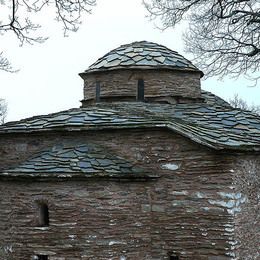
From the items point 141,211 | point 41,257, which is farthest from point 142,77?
point 41,257

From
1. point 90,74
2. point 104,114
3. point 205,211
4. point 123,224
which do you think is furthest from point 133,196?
point 90,74

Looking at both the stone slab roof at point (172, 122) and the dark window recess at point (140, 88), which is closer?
the stone slab roof at point (172, 122)

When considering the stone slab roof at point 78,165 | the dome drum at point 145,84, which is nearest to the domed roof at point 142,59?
the dome drum at point 145,84

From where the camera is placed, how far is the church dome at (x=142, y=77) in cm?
1209

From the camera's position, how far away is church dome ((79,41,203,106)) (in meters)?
12.1

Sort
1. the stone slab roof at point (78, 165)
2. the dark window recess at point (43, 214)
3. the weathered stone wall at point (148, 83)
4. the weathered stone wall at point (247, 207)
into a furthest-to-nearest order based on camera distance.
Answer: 1. the weathered stone wall at point (148, 83)
2. the dark window recess at point (43, 214)
3. the weathered stone wall at point (247, 207)
4. the stone slab roof at point (78, 165)

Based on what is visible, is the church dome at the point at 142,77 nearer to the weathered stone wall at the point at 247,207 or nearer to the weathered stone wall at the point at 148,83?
the weathered stone wall at the point at 148,83

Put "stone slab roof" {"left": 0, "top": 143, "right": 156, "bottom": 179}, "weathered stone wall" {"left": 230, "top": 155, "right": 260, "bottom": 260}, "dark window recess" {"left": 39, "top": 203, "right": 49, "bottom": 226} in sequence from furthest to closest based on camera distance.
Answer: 1. "dark window recess" {"left": 39, "top": 203, "right": 49, "bottom": 226}
2. "weathered stone wall" {"left": 230, "top": 155, "right": 260, "bottom": 260}
3. "stone slab roof" {"left": 0, "top": 143, "right": 156, "bottom": 179}

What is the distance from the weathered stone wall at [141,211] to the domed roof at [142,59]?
3315 millimetres

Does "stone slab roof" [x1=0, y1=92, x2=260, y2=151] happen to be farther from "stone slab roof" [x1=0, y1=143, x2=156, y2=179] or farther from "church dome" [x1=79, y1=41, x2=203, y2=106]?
"church dome" [x1=79, y1=41, x2=203, y2=106]

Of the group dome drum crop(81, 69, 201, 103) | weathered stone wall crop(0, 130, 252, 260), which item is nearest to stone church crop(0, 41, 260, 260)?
weathered stone wall crop(0, 130, 252, 260)

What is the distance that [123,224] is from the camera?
864cm

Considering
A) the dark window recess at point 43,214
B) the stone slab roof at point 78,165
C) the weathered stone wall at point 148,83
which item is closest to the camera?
the stone slab roof at point 78,165

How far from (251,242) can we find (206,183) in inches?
55.6
